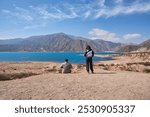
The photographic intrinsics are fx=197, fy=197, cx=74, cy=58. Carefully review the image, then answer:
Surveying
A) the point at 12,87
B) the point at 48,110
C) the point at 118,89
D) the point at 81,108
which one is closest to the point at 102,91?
the point at 118,89

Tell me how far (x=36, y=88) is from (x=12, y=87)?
1.30 m

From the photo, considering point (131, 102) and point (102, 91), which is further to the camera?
point (102, 91)

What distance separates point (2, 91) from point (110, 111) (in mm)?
5380

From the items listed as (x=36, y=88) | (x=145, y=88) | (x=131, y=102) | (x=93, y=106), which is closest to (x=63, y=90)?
(x=36, y=88)

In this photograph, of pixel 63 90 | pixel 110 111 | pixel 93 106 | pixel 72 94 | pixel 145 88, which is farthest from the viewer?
pixel 145 88

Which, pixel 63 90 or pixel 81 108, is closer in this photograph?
pixel 81 108

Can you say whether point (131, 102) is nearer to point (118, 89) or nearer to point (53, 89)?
point (118, 89)

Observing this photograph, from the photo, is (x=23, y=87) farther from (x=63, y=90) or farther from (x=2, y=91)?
(x=63, y=90)

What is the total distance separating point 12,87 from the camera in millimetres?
10125

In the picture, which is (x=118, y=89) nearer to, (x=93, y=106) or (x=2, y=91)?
(x=93, y=106)

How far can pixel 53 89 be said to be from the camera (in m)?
Result: 9.77

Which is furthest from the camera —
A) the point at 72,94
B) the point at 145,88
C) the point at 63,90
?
the point at 145,88

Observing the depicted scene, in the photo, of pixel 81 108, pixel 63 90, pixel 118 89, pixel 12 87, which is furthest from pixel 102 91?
pixel 12 87

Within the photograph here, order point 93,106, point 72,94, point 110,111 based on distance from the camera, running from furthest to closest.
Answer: point 72,94 → point 93,106 → point 110,111
